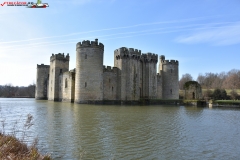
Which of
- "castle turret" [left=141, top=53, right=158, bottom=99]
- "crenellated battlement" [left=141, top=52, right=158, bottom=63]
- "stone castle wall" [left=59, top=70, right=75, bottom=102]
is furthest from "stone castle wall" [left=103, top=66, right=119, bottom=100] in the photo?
"crenellated battlement" [left=141, top=52, right=158, bottom=63]

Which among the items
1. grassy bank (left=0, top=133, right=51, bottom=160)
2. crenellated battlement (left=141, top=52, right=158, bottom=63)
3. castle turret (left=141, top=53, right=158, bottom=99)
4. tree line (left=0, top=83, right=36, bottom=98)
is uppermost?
crenellated battlement (left=141, top=52, right=158, bottom=63)

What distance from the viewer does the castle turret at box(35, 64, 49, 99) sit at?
44.3 m

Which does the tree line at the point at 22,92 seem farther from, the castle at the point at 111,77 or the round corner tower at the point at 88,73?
the round corner tower at the point at 88,73

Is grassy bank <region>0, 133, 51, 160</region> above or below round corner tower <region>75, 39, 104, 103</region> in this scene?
below

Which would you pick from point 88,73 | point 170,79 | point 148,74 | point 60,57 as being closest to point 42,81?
point 60,57

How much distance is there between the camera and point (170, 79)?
38656 mm

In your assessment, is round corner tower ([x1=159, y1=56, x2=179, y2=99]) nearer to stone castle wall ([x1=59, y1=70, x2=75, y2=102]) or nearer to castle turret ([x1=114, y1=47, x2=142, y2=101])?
castle turret ([x1=114, y1=47, x2=142, y2=101])

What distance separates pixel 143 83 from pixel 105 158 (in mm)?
28671

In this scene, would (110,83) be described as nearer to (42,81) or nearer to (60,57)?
(60,57)

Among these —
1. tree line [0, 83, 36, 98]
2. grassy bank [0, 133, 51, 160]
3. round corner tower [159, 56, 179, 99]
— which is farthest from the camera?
tree line [0, 83, 36, 98]

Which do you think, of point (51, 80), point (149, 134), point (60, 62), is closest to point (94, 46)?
point (60, 62)

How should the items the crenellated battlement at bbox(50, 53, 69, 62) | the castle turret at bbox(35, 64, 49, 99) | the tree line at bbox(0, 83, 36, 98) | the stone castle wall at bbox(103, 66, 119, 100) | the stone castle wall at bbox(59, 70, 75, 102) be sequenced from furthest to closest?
1. the tree line at bbox(0, 83, 36, 98)
2. the castle turret at bbox(35, 64, 49, 99)
3. the crenellated battlement at bbox(50, 53, 69, 62)
4. the stone castle wall at bbox(59, 70, 75, 102)
5. the stone castle wall at bbox(103, 66, 119, 100)

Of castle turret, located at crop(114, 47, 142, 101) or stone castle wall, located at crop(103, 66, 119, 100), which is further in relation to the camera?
castle turret, located at crop(114, 47, 142, 101)

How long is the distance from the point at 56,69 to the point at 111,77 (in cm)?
1126
